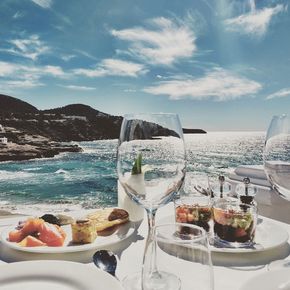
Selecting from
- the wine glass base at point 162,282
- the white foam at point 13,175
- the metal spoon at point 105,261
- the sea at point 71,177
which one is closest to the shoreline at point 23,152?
the sea at point 71,177

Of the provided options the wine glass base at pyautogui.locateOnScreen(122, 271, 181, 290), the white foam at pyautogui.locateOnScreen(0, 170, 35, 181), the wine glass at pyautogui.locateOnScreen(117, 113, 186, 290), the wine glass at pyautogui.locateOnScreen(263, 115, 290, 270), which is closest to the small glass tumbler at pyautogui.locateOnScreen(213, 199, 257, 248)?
the wine glass at pyautogui.locateOnScreen(263, 115, 290, 270)

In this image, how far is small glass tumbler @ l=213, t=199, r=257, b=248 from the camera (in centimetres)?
66

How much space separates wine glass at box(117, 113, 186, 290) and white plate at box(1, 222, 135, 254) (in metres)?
0.15

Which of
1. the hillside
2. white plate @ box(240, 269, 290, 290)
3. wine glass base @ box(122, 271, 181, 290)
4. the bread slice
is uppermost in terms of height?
the hillside

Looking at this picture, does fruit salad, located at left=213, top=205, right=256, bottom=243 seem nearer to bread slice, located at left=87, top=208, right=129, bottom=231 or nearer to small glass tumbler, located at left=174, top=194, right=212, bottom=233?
small glass tumbler, located at left=174, top=194, right=212, bottom=233

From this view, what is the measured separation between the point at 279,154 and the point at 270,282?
187mm

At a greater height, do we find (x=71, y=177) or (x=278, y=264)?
(x=278, y=264)

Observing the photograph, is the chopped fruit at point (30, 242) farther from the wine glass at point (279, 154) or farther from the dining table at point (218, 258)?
the wine glass at point (279, 154)

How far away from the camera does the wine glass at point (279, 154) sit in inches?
20.4

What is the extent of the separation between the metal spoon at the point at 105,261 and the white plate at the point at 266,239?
18 cm

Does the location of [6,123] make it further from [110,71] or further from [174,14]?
[174,14]

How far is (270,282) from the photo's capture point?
448 millimetres

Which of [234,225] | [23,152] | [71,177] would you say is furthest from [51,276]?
[23,152]

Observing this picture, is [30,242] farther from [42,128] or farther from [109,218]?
[42,128]
